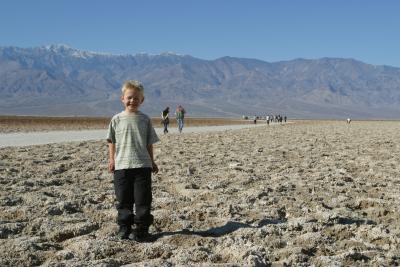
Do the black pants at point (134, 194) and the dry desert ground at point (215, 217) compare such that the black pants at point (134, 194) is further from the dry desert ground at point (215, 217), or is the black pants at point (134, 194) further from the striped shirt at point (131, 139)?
the dry desert ground at point (215, 217)

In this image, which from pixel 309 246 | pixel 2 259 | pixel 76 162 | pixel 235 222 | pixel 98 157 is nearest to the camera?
pixel 2 259

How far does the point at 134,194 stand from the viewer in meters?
5.63

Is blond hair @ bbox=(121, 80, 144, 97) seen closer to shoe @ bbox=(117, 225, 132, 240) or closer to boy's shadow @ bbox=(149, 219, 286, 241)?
shoe @ bbox=(117, 225, 132, 240)

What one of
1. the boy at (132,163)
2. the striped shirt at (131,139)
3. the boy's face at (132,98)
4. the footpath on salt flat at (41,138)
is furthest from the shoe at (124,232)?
the footpath on salt flat at (41,138)

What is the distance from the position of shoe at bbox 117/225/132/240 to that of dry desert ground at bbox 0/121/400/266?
0.10 meters

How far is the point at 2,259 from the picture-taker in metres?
4.88

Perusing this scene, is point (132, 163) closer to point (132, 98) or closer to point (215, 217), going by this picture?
point (132, 98)

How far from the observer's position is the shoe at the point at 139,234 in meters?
5.44

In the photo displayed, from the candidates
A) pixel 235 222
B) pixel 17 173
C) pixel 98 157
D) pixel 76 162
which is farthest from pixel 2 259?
pixel 98 157

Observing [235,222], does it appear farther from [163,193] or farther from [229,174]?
[229,174]

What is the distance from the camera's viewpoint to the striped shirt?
5.61 m

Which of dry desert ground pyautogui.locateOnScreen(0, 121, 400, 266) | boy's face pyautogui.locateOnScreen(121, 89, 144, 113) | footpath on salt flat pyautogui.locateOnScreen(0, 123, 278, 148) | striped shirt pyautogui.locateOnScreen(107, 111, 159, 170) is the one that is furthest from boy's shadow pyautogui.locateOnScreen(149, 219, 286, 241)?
footpath on salt flat pyautogui.locateOnScreen(0, 123, 278, 148)

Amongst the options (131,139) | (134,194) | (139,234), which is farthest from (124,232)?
(131,139)

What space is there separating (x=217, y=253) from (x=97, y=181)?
203 inches
